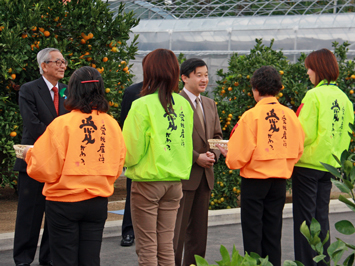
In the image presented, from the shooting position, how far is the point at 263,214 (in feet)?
14.1

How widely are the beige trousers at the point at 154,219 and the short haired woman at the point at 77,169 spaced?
352 millimetres

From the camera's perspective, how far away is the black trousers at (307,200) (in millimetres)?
4430

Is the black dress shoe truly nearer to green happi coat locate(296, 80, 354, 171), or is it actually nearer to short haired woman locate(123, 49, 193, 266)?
short haired woman locate(123, 49, 193, 266)

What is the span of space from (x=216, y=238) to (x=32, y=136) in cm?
274

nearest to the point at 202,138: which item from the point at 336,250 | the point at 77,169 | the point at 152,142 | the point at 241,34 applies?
the point at 152,142

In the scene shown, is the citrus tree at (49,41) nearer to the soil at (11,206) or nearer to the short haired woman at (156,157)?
the soil at (11,206)

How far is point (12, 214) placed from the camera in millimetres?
6879

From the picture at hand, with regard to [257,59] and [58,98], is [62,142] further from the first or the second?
[257,59]

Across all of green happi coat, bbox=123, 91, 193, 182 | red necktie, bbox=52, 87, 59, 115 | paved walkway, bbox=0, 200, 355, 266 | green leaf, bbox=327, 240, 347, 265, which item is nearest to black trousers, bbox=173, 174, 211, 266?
paved walkway, bbox=0, 200, 355, 266

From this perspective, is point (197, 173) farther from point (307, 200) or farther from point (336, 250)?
point (336, 250)

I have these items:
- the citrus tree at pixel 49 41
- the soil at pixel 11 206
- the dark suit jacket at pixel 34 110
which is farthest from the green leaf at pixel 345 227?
the soil at pixel 11 206

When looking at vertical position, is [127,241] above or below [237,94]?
below

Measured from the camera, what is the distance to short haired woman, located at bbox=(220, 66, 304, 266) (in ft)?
13.4

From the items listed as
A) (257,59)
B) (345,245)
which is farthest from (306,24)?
(345,245)
